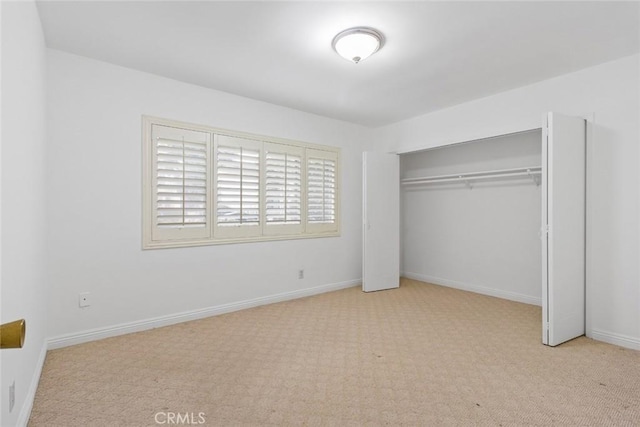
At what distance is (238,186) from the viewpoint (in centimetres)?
392

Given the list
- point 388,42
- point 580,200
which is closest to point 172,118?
point 388,42

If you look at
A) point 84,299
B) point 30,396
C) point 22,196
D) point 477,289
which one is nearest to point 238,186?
point 84,299

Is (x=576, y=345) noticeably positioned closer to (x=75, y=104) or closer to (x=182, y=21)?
(x=182, y=21)

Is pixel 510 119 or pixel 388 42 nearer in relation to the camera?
pixel 388 42

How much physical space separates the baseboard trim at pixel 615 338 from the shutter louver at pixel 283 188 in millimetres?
3265

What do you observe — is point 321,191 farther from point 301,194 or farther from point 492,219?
point 492,219

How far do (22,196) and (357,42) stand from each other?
235 centimetres

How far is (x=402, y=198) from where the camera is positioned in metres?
5.80

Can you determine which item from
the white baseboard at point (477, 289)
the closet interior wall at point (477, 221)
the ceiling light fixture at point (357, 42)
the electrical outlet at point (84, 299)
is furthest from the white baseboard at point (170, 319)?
the ceiling light fixture at point (357, 42)

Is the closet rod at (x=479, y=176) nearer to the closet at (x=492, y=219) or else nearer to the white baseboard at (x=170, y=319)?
the closet at (x=492, y=219)

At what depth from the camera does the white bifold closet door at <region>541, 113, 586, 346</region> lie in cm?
287

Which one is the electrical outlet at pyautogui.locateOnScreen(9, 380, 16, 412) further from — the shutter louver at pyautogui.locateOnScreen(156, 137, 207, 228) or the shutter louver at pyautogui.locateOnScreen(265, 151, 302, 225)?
the shutter louver at pyautogui.locateOnScreen(265, 151, 302, 225)

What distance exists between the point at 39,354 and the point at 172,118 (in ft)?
7.46

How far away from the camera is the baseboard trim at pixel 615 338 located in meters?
2.86
